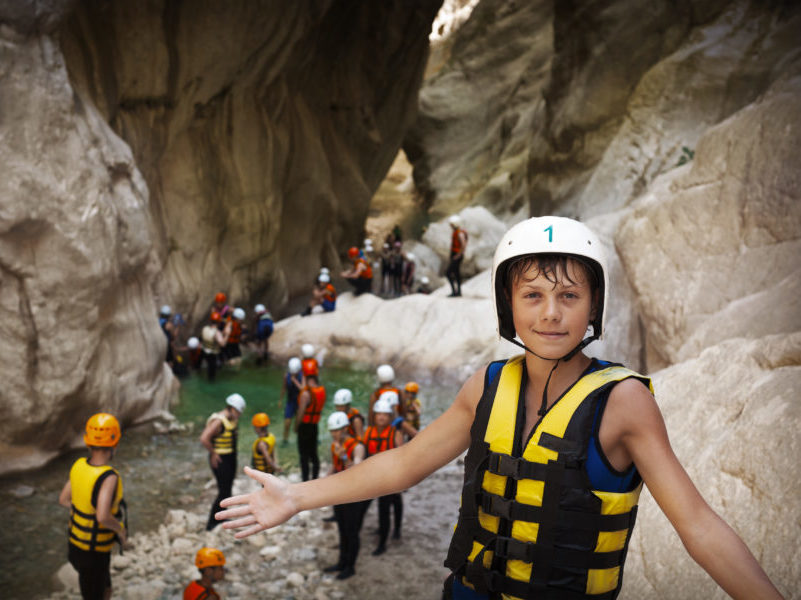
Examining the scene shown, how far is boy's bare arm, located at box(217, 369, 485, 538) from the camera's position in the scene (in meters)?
2.27

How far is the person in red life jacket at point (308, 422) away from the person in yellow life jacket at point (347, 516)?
1622mm

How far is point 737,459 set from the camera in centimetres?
377

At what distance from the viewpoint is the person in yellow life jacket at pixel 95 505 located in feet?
17.3

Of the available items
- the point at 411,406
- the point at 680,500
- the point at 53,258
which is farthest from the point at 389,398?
the point at 680,500

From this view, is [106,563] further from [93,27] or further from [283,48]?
[283,48]

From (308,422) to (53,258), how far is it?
3.59 metres

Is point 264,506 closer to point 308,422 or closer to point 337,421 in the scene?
point 337,421

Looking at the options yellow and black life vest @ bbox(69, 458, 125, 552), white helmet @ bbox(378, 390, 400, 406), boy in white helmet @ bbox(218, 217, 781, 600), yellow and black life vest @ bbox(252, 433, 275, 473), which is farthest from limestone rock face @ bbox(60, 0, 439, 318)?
boy in white helmet @ bbox(218, 217, 781, 600)

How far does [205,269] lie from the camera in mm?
18234

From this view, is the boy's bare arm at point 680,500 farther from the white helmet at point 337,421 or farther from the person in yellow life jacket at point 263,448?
the person in yellow life jacket at point 263,448

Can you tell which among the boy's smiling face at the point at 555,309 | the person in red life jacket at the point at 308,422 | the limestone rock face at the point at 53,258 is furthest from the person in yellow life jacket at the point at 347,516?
the boy's smiling face at the point at 555,309

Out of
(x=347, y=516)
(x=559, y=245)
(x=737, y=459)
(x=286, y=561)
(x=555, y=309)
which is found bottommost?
(x=286, y=561)

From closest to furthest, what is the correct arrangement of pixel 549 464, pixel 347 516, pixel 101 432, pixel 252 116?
pixel 549 464 < pixel 101 432 < pixel 347 516 < pixel 252 116

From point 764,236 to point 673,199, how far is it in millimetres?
1363
